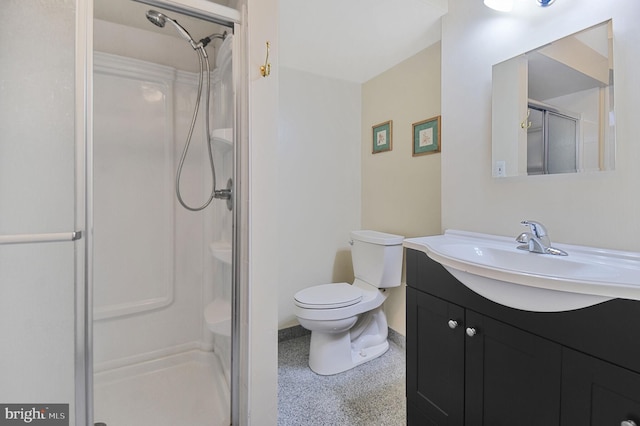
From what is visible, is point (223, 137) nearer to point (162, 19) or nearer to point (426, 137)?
point (162, 19)

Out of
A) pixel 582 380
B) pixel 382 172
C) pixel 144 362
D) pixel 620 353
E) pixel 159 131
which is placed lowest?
pixel 144 362

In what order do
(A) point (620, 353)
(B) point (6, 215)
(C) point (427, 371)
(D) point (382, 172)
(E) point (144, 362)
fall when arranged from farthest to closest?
(D) point (382, 172) < (E) point (144, 362) < (C) point (427, 371) < (B) point (6, 215) < (A) point (620, 353)

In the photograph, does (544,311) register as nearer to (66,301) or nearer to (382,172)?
(66,301)

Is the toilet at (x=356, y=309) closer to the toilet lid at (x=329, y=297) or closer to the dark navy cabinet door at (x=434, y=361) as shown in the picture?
the toilet lid at (x=329, y=297)

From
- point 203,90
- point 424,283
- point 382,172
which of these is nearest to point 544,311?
point 424,283

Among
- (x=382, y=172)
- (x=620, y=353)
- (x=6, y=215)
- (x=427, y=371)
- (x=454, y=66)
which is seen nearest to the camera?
(x=620, y=353)

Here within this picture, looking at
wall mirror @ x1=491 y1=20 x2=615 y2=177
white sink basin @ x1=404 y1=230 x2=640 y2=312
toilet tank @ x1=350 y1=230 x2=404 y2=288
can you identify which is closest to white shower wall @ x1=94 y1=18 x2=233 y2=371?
toilet tank @ x1=350 y1=230 x2=404 y2=288

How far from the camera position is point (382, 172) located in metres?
2.30

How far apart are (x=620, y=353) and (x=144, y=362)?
2169 mm

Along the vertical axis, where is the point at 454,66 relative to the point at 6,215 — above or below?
above

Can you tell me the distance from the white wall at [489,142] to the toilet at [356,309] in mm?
559

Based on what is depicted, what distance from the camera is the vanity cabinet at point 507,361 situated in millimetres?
708

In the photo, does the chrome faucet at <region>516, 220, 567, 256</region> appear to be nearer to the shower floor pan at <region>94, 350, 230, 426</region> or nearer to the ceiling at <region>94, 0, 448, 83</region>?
the ceiling at <region>94, 0, 448, 83</region>
